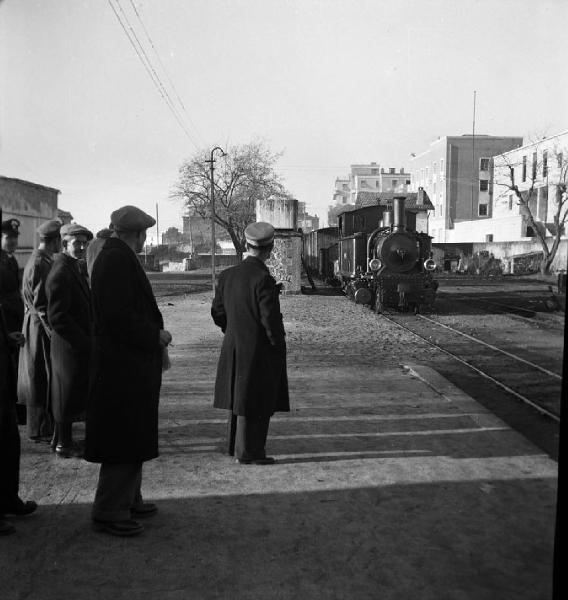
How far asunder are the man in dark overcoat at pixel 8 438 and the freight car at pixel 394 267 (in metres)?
13.1

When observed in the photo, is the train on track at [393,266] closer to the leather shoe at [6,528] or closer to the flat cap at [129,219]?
the flat cap at [129,219]

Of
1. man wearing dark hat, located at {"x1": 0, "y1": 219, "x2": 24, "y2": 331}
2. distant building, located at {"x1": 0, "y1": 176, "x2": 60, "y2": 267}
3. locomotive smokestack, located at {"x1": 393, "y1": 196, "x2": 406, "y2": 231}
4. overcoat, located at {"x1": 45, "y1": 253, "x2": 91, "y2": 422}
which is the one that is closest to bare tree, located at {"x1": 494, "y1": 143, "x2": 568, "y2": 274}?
distant building, located at {"x1": 0, "y1": 176, "x2": 60, "y2": 267}

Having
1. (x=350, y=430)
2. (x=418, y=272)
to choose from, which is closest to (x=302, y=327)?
(x=418, y=272)

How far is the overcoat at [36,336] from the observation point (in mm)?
4785

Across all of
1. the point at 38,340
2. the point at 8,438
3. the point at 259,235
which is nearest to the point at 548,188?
the point at 259,235

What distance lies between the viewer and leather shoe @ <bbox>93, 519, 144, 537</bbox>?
11.0 feet

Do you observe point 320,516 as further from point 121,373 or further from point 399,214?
point 399,214

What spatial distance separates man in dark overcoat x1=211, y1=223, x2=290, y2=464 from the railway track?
3303mm

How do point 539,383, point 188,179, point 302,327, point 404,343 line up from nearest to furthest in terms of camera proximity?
point 539,383 → point 404,343 → point 302,327 → point 188,179

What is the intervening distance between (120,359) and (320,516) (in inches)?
54.9

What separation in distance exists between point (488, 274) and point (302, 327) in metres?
25.0

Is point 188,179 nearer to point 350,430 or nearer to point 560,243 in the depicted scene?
point 350,430

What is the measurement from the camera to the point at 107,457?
3381mm

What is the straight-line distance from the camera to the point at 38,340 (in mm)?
4859
